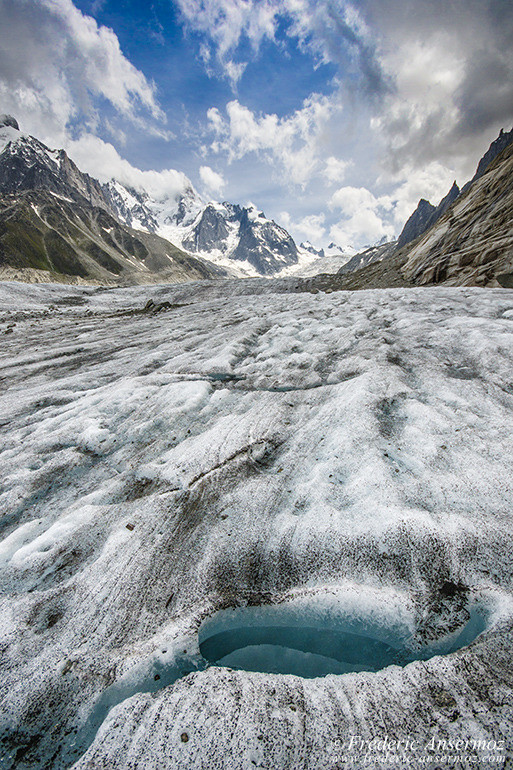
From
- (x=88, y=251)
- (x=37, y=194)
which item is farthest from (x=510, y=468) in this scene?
(x=37, y=194)

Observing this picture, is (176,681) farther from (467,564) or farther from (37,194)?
(37,194)

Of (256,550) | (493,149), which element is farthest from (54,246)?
(493,149)

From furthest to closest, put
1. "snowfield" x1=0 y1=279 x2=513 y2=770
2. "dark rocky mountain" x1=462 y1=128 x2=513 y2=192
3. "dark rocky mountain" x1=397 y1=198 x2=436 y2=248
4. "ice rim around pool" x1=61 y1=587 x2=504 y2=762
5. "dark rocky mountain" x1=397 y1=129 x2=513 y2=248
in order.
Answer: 1. "dark rocky mountain" x1=397 y1=198 x2=436 y2=248
2. "dark rocky mountain" x1=397 y1=129 x2=513 y2=248
3. "dark rocky mountain" x1=462 y1=128 x2=513 y2=192
4. "ice rim around pool" x1=61 y1=587 x2=504 y2=762
5. "snowfield" x1=0 y1=279 x2=513 y2=770

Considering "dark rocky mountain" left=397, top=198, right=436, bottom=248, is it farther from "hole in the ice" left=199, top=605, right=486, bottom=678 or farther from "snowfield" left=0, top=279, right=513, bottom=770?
"hole in the ice" left=199, top=605, right=486, bottom=678

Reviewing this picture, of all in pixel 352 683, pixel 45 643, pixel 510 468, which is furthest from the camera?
pixel 510 468

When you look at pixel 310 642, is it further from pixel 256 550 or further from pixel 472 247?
pixel 472 247

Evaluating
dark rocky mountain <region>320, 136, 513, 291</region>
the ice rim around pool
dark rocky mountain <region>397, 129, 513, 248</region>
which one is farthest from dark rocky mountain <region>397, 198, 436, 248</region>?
the ice rim around pool

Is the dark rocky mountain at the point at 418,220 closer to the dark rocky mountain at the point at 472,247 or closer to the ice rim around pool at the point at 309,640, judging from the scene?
the dark rocky mountain at the point at 472,247
